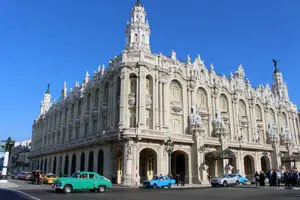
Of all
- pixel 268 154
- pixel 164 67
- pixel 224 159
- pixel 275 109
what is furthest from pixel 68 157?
pixel 275 109

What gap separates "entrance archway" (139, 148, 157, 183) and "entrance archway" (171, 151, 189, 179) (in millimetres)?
3854

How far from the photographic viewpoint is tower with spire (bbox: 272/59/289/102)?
66.1 metres

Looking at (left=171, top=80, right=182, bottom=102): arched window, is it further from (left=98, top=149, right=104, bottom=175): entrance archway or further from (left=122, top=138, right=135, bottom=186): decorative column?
(left=98, top=149, right=104, bottom=175): entrance archway

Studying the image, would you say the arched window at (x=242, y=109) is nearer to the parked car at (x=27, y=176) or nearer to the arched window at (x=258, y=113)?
the arched window at (x=258, y=113)

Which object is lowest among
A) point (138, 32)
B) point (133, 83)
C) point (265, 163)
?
point (265, 163)

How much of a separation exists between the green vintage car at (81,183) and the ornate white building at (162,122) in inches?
398

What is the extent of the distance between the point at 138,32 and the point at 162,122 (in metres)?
15.9

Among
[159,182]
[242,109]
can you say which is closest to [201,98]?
[242,109]

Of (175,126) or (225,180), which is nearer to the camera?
(225,180)

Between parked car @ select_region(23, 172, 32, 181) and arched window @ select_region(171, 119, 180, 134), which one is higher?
arched window @ select_region(171, 119, 180, 134)

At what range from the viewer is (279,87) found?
6712cm

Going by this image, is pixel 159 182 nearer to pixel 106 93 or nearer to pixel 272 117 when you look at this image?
pixel 106 93

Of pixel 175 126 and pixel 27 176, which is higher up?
pixel 175 126

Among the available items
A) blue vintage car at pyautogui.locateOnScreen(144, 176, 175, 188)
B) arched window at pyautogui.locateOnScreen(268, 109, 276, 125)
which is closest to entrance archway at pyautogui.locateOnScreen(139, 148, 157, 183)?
blue vintage car at pyautogui.locateOnScreen(144, 176, 175, 188)
